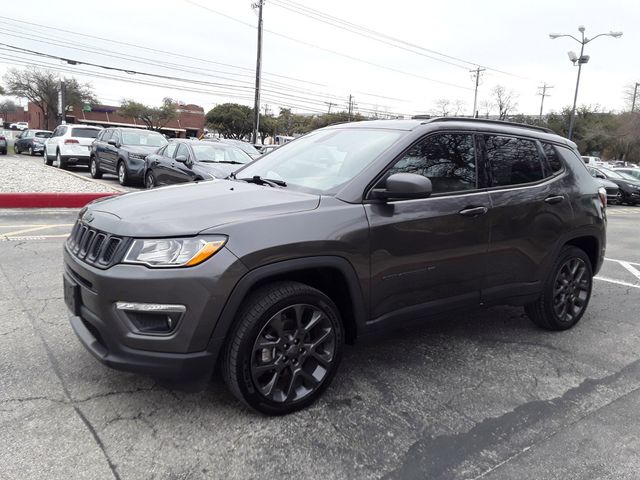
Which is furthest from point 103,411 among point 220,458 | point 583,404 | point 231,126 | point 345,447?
point 231,126

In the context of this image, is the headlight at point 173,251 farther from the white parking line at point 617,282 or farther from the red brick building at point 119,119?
the red brick building at point 119,119

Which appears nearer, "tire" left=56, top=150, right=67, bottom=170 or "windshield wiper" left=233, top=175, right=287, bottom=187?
"windshield wiper" left=233, top=175, right=287, bottom=187

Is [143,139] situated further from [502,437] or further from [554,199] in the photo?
[502,437]

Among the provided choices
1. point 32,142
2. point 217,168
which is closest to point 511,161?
point 217,168

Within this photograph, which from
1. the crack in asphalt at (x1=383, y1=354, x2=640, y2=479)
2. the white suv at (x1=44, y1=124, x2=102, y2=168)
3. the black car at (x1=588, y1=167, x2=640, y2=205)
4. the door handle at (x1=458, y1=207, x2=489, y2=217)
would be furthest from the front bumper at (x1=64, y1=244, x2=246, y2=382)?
the black car at (x1=588, y1=167, x2=640, y2=205)

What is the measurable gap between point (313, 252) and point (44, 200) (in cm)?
910

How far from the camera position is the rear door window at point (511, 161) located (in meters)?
3.84

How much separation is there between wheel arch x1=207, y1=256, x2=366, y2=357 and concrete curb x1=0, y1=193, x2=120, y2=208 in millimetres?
8219

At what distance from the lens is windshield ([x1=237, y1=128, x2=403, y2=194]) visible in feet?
10.8

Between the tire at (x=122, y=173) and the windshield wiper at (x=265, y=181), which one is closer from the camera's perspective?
the windshield wiper at (x=265, y=181)

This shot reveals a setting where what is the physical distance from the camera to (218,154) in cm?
1102

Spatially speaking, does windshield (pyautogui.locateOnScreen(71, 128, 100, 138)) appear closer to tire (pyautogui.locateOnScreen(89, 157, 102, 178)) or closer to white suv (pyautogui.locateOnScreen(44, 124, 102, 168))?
white suv (pyautogui.locateOnScreen(44, 124, 102, 168))

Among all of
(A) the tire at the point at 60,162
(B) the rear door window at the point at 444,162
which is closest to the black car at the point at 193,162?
(B) the rear door window at the point at 444,162

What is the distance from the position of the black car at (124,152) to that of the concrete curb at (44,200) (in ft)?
9.68
